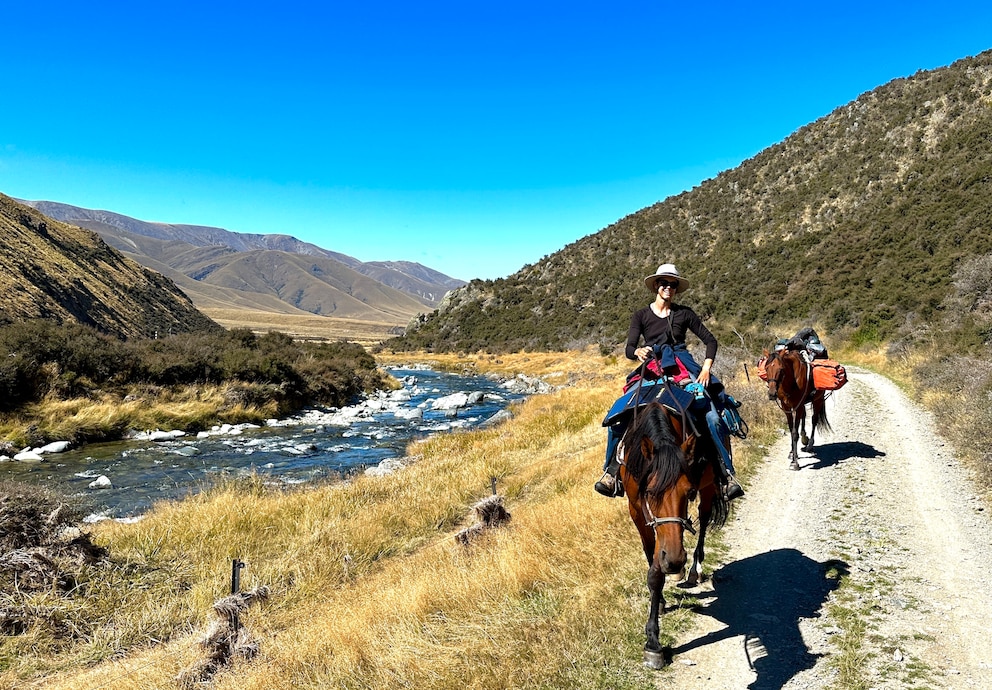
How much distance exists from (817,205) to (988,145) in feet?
40.7

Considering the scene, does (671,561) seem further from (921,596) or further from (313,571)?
(313,571)

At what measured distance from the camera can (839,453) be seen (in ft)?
33.8

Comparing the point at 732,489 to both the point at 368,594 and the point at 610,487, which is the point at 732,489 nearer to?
the point at 610,487

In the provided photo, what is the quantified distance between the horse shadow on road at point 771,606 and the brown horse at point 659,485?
1.71ft

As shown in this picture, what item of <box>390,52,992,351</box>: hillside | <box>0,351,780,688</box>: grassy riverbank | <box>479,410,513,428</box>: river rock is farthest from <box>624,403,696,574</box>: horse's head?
<box>390,52,992,351</box>: hillside

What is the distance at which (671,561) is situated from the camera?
3.41m

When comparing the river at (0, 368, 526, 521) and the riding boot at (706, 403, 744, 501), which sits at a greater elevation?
the riding boot at (706, 403, 744, 501)

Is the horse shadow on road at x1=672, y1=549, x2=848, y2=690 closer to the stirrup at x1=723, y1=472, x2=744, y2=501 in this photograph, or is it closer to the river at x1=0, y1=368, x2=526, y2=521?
the stirrup at x1=723, y1=472, x2=744, y2=501

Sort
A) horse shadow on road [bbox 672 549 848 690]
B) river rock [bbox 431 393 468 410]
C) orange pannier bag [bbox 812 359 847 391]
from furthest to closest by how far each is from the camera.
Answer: river rock [bbox 431 393 468 410] → orange pannier bag [bbox 812 359 847 391] → horse shadow on road [bbox 672 549 848 690]

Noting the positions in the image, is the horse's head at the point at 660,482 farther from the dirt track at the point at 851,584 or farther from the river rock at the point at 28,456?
the river rock at the point at 28,456

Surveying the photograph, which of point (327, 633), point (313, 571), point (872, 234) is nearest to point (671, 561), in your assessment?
point (327, 633)

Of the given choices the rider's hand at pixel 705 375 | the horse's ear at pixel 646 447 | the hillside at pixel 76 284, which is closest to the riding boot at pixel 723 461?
the rider's hand at pixel 705 375

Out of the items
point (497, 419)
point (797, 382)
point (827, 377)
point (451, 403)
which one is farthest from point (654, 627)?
point (451, 403)

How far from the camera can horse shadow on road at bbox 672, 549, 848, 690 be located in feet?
13.0
